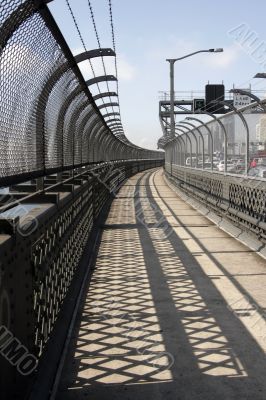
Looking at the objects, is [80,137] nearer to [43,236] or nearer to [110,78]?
[110,78]

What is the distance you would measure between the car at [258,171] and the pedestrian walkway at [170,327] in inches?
52.8

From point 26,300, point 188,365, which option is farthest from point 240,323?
point 26,300

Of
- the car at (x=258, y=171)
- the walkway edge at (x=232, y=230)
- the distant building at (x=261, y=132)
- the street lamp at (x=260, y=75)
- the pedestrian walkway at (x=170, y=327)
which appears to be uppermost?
the street lamp at (x=260, y=75)

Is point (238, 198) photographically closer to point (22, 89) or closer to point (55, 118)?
point (55, 118)

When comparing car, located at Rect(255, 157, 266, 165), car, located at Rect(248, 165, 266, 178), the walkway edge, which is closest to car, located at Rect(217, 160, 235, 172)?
the walkway edge

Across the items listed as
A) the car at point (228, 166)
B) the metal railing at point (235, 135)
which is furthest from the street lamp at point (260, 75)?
the car at point (228, 166)

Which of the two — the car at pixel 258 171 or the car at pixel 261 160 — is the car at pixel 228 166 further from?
the car at pixel 261 160

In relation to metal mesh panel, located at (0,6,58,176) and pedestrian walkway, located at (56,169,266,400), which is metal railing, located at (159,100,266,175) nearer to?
pedestrian walkway, located at (56,169,266,400)

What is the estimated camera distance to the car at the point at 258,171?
948 centimetres

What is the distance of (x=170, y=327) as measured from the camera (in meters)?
5.30

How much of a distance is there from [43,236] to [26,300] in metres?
0.93

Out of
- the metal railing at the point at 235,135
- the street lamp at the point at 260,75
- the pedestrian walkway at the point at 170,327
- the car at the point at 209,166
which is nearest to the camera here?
the pedestrian walkway at the point at 170,327

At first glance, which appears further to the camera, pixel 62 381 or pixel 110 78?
pixel 110 78

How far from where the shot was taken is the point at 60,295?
5.38 metres
